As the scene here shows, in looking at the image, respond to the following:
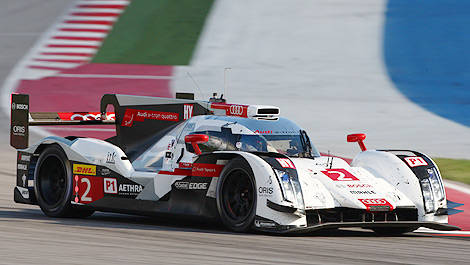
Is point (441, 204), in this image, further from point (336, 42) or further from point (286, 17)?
point (286, 17)

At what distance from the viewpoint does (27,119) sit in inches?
450

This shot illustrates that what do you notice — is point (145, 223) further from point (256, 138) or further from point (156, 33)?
point (156, 33)

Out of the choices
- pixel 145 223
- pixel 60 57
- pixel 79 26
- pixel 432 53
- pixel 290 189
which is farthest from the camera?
pixel 79 26

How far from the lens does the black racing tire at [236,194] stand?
902 cm

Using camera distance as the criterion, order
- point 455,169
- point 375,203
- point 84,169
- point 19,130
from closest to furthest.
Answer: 1. point 375,203
2. point 84,169
3. point 19,130
4. point 455,169

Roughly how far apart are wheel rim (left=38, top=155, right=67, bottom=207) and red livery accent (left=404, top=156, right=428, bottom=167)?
412cm

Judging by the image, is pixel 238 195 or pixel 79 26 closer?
pixel 238 195

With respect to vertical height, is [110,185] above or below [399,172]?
below

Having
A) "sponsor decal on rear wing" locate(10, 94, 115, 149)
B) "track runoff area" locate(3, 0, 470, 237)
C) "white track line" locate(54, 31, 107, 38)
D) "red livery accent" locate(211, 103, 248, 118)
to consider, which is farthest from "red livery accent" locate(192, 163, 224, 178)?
"white track line" locate(54, 31, 107, 38)

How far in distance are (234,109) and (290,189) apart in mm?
1791

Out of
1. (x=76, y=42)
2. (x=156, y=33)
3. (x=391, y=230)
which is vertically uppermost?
(x=156, y=33)

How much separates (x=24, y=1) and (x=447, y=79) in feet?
56.5

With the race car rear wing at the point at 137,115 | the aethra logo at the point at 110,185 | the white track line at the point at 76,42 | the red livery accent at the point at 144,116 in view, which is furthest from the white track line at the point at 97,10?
the aethra logo at the point at 110,185

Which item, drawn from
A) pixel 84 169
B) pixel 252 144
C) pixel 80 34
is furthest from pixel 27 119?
pixel 80 34
